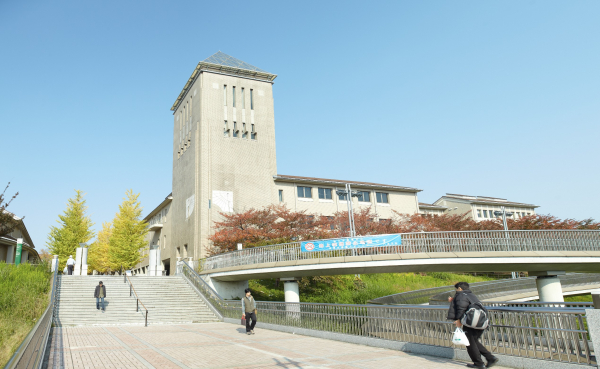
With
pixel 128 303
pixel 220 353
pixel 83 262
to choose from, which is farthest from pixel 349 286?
pixel 220 353

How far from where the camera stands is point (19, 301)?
15062 millimetres

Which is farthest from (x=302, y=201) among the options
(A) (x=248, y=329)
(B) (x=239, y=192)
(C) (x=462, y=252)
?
(A) (x=248, y=329)

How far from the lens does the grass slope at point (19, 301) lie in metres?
11.2

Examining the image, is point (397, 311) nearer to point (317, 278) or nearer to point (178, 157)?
point (317, 278)

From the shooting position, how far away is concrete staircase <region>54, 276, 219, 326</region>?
18.4m

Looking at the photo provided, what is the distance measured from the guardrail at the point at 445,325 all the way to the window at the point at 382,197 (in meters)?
30.0

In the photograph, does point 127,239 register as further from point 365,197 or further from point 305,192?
point 365,197

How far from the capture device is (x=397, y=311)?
10.5 meters

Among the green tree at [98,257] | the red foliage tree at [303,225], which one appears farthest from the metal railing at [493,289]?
the green tree at [98,257]

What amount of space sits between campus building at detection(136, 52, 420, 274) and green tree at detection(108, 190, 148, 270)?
10.4 ft

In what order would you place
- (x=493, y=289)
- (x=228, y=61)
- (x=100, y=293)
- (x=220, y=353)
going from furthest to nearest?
(x=228, y=61) → (x=493, y=289) → (x=100, y=293) → (x=220, y=353)

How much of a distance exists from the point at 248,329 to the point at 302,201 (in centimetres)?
2677

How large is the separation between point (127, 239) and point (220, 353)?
38.0 metres

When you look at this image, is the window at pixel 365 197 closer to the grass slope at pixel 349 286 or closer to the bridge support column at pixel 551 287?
the grass slope at pixel 349 286
